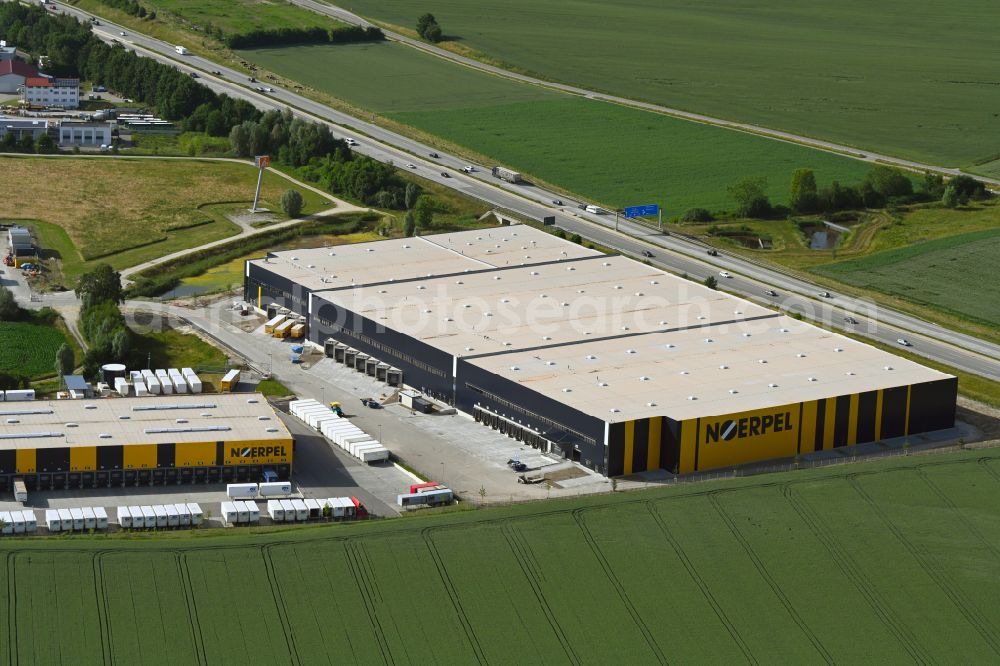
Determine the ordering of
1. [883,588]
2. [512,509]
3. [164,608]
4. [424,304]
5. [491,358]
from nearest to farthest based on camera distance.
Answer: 1. [164,608]
2. [883,588]
3. [512,509]
4. [491,358]
5. [424,304]

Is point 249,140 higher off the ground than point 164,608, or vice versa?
point 249,140

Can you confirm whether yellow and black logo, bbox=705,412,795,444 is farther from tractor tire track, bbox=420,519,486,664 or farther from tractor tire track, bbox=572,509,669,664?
tractor tire track, bbox=420,519,486,664

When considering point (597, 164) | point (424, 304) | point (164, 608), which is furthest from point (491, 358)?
point (597, 164)

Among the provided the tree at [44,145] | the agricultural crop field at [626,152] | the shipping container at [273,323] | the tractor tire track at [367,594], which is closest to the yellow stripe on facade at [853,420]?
the tractor tire track at [367,594]

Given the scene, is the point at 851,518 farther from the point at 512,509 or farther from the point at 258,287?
the point at 258,287

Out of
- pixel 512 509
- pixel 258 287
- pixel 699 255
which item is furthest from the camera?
pixel 699 255

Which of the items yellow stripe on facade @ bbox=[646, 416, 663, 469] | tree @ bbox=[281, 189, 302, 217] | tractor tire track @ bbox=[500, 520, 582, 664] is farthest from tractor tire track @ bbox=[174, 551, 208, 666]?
tree @ bbox=[281, 189, 302, 217]
